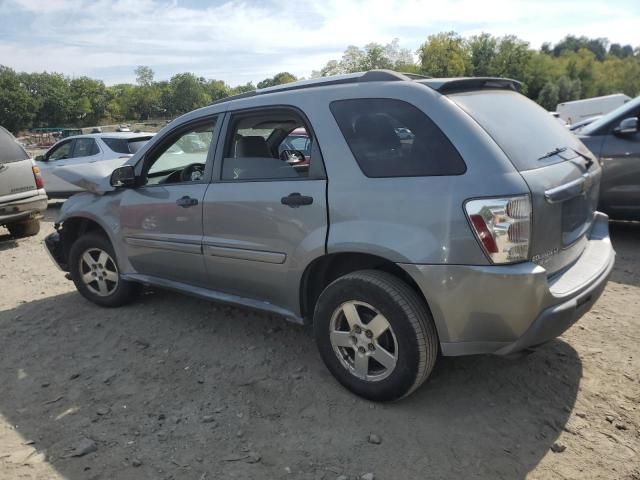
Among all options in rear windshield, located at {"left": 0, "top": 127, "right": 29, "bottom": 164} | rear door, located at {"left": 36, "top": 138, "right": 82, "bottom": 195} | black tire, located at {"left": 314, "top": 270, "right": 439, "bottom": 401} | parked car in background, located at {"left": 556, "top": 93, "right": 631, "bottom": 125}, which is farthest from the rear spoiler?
parked car in background, located at {"left": 556, "top": 93, "right": 631, "bottom": 125}

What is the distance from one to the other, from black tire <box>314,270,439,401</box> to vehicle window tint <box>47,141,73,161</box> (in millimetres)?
9861

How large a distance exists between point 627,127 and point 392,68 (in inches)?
2805

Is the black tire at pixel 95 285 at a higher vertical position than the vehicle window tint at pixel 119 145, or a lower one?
lower

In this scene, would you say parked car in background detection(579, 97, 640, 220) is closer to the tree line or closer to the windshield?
the windshield

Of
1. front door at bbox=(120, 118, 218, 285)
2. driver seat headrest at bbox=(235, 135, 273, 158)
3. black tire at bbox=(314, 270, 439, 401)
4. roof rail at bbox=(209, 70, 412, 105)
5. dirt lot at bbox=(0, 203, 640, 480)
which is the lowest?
dirt lot at bbox=(0, 203, 640, 480)

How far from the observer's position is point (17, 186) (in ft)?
24.3

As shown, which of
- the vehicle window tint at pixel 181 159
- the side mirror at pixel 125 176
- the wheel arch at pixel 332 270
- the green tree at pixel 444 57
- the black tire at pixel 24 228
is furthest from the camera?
the green tree at pixel 444 57

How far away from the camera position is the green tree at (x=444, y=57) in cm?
6681

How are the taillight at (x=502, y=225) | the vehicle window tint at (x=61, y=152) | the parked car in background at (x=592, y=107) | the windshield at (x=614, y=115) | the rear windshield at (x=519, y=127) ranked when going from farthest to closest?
the parked car in background at (x=592, y=107) < the vehicle window tint at (x=61, y=152) < the windshield at (x=614, y=115) < the rear windshield at (x=519, y=127) < the taillight at (x=502, y=225)

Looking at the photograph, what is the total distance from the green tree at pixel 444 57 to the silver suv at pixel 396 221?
66.2 m

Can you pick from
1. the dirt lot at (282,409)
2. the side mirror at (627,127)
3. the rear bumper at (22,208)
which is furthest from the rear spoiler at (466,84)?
the rear bumper at (22,208)

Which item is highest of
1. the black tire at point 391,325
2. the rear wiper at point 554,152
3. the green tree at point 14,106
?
the green tree at point 14,106

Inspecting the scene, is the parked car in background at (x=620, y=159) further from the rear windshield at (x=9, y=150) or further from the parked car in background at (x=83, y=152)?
the parked car in background at (x=83, y=152)

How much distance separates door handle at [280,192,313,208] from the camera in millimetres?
3000
